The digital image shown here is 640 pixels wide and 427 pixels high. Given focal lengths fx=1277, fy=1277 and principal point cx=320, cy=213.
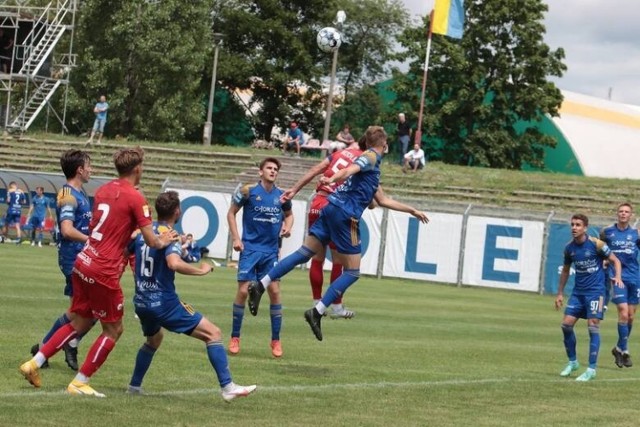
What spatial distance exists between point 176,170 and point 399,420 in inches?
1623

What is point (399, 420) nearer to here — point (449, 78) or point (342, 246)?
point (342, 246)

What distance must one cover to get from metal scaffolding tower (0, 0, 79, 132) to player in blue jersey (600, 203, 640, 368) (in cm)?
4573

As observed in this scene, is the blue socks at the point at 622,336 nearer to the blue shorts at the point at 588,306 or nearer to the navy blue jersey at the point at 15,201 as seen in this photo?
the blue shorts at the point at 588,306

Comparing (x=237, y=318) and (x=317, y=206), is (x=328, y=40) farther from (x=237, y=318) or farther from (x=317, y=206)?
(x=237, y=318)

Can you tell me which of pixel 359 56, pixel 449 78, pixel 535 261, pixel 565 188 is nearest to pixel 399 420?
pixel 535 261

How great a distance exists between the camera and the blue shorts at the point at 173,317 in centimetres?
1128

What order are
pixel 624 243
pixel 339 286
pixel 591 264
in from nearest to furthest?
1. pixel 339 286
2. pixel 591 264
3. pixel 624 243

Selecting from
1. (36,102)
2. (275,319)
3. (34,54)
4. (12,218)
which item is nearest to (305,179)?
(275,319)

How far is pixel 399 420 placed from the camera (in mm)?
11664

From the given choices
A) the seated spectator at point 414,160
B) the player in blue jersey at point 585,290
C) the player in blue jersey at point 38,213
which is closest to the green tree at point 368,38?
the seated spectator at point 414,160

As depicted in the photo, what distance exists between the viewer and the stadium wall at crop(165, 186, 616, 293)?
37.7 metres

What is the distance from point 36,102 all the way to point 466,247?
33.6m

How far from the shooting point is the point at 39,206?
139 feet

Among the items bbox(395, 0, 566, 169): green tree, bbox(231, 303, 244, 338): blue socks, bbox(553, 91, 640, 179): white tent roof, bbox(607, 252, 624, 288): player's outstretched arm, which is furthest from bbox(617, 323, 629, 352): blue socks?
bbox(395, 0, 566, 169): green tree
